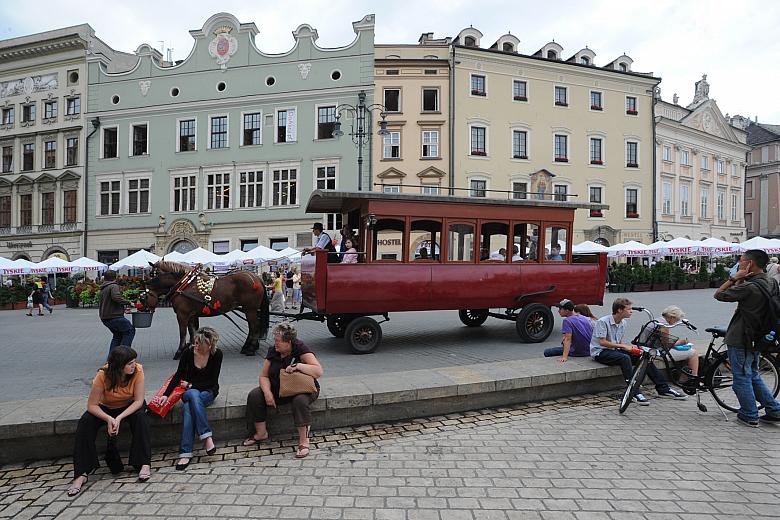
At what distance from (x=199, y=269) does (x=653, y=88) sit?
3674cm

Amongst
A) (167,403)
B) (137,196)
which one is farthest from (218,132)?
(167,403)

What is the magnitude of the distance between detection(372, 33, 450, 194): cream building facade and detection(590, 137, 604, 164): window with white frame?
1069 cm

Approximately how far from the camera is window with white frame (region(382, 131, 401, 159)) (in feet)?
102

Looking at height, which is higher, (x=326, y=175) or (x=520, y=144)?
(x=520, y=144)

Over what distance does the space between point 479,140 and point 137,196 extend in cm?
2237

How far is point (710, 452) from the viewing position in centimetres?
466

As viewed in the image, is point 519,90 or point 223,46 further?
point 519,90

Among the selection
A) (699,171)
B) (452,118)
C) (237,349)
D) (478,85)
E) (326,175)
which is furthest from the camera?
(699,171)

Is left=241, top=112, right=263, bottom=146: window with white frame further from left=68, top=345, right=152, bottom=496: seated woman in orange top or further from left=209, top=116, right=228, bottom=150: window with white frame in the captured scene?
left=68, top=345, right=152, bottom=496: seated woman in orange top

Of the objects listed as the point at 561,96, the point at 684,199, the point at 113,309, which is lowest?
the point at 113,309

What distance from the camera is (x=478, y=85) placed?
105ft

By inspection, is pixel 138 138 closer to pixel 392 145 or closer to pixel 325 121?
pixel 325 121

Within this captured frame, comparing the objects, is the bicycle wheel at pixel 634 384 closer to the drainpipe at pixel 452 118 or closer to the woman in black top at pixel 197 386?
the woman in black top at pixel 197 386

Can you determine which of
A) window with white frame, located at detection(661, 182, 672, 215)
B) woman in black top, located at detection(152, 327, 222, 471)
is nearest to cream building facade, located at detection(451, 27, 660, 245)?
window with white frame, located at detection(661, 182, 672, 215)
